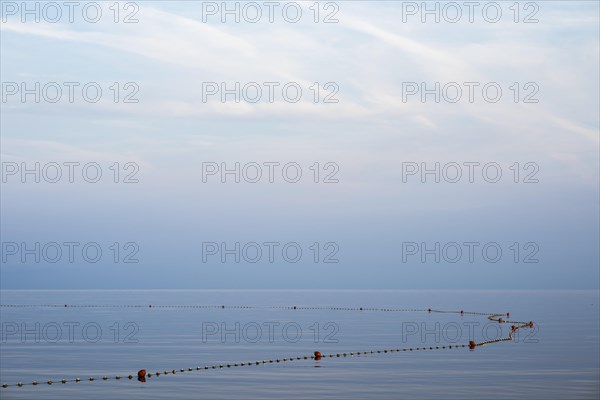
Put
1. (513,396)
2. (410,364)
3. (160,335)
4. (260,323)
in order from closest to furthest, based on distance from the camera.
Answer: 1. (513,396)
2. (410,364)
3. (160,335)
4. (260,323)

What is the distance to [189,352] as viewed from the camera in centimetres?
7225

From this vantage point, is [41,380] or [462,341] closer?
[41,380]

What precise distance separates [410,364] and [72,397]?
24852mm

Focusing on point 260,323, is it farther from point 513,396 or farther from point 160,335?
point 513,396

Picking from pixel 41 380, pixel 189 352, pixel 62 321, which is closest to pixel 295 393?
pixel 41 380

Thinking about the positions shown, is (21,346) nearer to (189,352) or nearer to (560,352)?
(189,352)

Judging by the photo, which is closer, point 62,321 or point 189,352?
point 189,352

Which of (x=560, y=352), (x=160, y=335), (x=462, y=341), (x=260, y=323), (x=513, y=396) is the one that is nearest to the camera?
(x=513, y=396)

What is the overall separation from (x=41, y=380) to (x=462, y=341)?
4246 centimetres

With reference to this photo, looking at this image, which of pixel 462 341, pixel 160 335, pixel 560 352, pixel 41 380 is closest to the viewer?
pixel 41 380

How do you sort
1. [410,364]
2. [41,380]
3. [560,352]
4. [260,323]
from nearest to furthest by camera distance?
[41,380] → [410,364] → [560,352] → [260,323]

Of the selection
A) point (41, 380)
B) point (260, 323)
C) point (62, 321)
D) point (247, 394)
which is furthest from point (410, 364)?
point (62, 321)

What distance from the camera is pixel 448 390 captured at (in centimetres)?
4956

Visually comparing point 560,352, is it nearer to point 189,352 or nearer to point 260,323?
point 189,352
